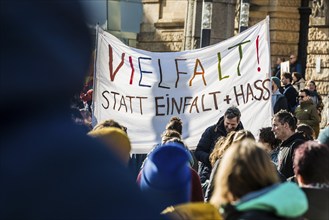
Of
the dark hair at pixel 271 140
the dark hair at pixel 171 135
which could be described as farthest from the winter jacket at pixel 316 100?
the dark hair at pixel 271 140

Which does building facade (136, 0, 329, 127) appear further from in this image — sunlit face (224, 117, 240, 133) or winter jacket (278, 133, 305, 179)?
winter jacket (278, 133, 305, 179)

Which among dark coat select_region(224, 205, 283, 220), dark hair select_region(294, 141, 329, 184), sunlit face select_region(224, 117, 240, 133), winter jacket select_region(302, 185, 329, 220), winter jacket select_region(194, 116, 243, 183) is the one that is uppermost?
dark coat select_region(224, 205, 283, 220)

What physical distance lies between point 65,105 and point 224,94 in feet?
33.3

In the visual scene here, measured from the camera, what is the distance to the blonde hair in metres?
3.54

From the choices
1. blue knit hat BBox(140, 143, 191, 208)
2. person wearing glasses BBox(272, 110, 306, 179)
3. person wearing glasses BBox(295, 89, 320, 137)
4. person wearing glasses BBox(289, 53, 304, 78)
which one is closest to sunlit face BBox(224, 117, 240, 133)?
person wearing glasses BBox(272, 110, 306, 179)

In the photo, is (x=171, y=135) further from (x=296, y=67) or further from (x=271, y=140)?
(x=296, y=67)

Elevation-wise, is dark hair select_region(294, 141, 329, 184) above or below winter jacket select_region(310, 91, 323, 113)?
above

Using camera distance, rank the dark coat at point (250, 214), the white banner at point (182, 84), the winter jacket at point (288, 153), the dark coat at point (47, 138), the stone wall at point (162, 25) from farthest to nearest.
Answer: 1. the stone wall at point (162, 25)
2. the white banner at point (182, 84)
3. the winter jacket at point (288, 153)
4. the dark coat at point (250, 214)
5. the dark coat at point (47, 138)

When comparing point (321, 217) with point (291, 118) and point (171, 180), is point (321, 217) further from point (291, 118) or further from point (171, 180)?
point (291, 118)

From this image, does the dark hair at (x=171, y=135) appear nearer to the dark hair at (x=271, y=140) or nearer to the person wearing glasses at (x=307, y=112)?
the dark hair at (x=271, y=140)

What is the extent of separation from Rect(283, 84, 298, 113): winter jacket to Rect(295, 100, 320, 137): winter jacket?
2.74ft

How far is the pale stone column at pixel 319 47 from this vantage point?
66.0ft

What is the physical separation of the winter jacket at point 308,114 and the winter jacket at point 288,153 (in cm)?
663

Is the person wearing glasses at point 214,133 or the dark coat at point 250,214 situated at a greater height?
the dark coat at point 250,214
